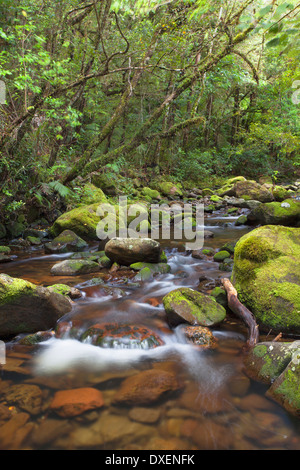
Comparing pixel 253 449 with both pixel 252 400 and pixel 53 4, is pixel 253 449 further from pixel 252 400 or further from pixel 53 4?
pixel 53 4

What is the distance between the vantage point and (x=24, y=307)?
333 cm

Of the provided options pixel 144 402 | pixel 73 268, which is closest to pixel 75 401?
pixel 144 402

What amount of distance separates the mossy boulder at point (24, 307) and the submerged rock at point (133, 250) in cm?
225

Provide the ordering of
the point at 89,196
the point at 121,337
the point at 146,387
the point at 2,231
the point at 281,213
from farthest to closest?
1. the point at 89,196
2. the point at 281,213
3. the point at 2,231
4. the point at 121,337
5. the point at 146,387

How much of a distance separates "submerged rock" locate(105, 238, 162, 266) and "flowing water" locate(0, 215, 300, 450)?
5.22 feet

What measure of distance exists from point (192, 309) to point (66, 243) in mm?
4790

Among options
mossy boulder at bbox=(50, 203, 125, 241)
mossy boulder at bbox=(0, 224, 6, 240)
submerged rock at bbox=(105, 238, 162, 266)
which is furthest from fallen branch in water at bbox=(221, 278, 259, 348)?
mossy boulder at bbox=(0, 224, 6, 240)

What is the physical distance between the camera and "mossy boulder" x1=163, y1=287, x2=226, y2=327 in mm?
3541

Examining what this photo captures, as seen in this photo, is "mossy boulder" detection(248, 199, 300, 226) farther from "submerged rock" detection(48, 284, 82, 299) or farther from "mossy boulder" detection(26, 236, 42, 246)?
"mossy boulder" detection(26, 236, 42, 246)

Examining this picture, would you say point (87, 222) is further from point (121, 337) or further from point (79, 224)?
point (121, 337)

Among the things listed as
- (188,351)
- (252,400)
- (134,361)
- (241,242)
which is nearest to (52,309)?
(134,361)

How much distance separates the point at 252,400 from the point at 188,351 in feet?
2.99

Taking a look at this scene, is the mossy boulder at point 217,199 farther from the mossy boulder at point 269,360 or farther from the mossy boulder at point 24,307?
the mossy boulder at point 269,360

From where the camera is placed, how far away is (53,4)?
832cm
